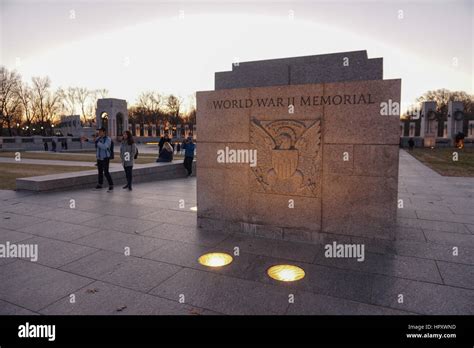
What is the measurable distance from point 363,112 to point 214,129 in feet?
8.74

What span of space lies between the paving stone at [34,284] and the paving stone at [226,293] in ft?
3.57

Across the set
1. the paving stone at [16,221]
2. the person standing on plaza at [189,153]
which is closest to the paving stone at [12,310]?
the paving stone at [16,221]

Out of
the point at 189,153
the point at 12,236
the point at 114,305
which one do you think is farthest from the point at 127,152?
the point at 114,305

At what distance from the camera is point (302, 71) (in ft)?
18.6

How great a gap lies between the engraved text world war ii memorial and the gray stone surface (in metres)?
0.02

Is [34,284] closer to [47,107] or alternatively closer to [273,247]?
[273,247]

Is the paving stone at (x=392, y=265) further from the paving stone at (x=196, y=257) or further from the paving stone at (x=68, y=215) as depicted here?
the paving stone at (x=68, y=215)

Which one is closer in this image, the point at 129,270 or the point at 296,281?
the point at 296,281

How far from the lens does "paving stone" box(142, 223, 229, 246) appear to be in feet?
17.9

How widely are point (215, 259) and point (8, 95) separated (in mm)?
77990

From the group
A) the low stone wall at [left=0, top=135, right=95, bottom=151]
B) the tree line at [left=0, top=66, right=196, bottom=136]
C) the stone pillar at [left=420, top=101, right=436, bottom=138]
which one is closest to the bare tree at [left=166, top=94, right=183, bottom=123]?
the tree line at [left=0, top=66, right=196, bottom=136]
